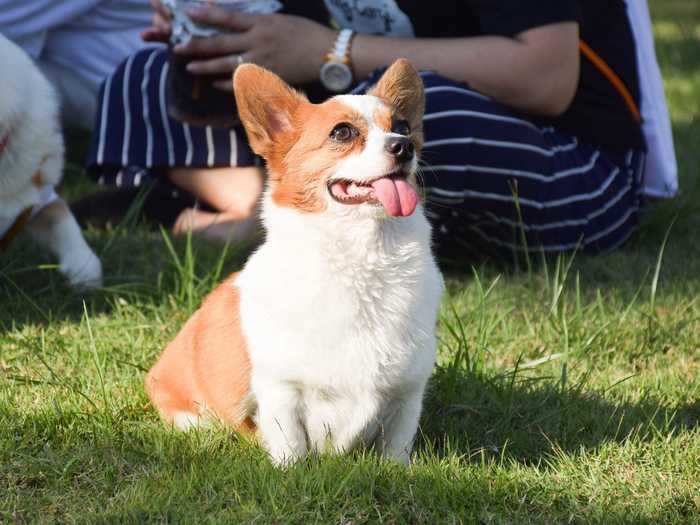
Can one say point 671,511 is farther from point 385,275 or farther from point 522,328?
point 522,328

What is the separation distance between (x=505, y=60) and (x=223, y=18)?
902 millimetres

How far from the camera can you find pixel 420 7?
3.57 meters

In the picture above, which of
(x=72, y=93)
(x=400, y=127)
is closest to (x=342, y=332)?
(x=400, y=127)

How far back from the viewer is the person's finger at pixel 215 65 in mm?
3385

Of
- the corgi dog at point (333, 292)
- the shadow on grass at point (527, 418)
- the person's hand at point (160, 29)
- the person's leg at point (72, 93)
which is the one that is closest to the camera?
the corgi dog at point (333, 292)

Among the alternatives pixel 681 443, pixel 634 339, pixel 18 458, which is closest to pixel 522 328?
pixel 634 339

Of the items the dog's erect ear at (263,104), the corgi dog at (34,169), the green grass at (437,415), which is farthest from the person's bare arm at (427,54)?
the dog's erect ear at (263,104)

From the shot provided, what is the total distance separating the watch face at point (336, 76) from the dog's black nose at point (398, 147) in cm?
148

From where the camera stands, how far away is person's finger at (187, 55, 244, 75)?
3.38m

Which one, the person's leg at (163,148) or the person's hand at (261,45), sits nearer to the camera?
the person's hand at (261,45)

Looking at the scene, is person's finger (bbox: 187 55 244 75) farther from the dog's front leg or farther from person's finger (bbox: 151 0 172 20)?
the dog's front leg

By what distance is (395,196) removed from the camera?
2.11m

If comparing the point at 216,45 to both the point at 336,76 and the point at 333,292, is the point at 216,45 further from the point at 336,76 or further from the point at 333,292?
the point at 333,292

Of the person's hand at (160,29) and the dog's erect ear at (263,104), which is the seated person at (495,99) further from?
the dog's erect ear at (263,104)
